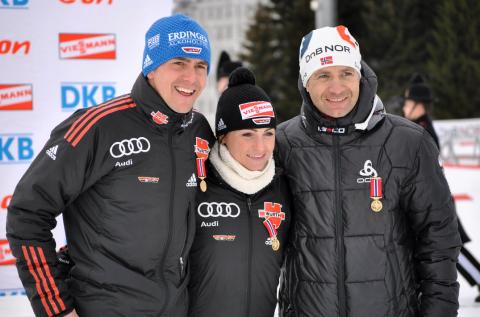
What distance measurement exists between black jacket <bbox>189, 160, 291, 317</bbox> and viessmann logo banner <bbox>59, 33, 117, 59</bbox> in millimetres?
2244

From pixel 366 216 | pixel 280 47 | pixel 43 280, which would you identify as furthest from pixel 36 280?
pixel 280 47

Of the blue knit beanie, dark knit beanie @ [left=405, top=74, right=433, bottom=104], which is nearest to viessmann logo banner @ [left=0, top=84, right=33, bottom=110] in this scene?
the blue knit beanie

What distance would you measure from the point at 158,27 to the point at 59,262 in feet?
3.47

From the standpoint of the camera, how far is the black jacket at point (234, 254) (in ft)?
7.73

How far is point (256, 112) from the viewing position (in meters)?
2.47

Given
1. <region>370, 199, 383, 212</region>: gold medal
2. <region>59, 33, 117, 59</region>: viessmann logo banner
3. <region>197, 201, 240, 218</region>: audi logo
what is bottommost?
<region>197, 201, 240, 218</region>: audi logo

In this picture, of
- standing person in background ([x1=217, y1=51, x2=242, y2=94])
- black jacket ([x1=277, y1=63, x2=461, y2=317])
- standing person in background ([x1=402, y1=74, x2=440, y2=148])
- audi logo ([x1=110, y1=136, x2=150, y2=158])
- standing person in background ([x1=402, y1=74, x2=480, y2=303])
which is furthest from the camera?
standing person in background ([x1=217, y1=51, x2=242, y2=94])

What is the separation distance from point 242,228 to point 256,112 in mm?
523

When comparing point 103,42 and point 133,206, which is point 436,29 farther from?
point 133,206

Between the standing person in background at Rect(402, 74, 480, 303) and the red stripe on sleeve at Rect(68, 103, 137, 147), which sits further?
the standing person in background at Rect(402, 74, 480, 303)

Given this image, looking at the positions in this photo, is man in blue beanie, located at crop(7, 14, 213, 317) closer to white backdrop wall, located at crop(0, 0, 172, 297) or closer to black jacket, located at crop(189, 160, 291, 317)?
black jacket, located at crop(189, 160, 291, 317)

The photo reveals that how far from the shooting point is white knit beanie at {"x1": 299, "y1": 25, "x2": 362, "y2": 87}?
2.39 m

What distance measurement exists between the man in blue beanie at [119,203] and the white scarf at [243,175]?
0.52ft

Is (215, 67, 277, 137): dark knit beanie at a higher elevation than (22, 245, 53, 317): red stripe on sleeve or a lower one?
higher
